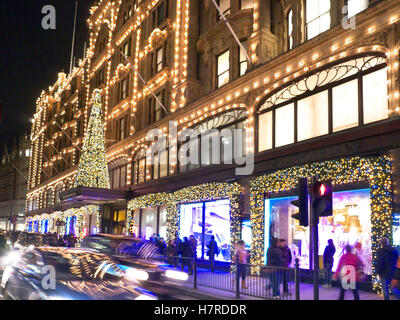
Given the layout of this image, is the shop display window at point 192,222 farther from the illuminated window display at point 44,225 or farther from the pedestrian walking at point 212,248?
the illuminated window display at point 44,225

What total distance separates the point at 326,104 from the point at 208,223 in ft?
31.6

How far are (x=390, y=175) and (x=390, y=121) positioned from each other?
1.73 meters

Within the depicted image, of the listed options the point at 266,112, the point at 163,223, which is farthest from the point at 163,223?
the point at 266,112

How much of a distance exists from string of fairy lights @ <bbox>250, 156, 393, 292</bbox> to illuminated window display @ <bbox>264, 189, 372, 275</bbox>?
609mm

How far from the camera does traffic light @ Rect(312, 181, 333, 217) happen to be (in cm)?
1045

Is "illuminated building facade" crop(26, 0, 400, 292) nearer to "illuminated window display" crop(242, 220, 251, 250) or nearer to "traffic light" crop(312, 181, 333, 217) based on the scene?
"illuminated window display" crop(242, 220, 251, 250)

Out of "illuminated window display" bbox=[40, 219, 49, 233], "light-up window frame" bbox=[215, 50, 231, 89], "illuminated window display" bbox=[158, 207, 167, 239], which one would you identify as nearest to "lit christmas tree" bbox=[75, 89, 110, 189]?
"illuminated window display" bbox=[158, 207, 167, 239]

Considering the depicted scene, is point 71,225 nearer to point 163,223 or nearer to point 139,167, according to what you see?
point 139,167

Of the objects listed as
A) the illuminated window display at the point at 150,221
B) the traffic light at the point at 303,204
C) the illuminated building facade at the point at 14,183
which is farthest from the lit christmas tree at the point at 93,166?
the illuminated building facade at the point at 14,183
